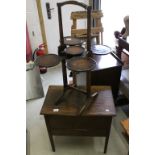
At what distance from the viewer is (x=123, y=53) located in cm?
235

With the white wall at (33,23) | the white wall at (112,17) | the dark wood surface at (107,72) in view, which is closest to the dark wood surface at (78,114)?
the dark wood surface at (107,72)

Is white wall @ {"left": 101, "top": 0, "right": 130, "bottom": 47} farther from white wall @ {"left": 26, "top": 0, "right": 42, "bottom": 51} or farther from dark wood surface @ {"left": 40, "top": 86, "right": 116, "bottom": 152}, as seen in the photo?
dark wood surface @ {"left": 40, "top": 86, "right": 116, "bottom": 152}

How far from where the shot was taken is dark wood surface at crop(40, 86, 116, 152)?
5.07 ft

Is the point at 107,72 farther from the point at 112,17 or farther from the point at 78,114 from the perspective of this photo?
the point at 112,17

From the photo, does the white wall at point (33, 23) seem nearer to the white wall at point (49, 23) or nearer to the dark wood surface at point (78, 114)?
the white wall at point (49, 23)

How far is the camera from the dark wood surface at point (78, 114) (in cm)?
155

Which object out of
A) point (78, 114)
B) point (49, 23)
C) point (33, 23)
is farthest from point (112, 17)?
point (78, 114)
